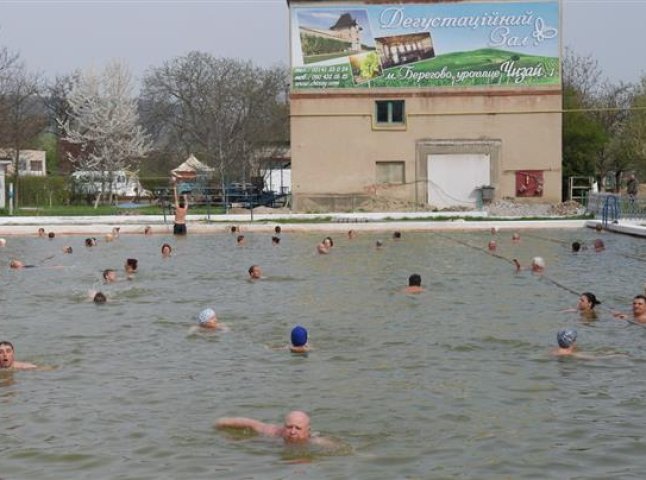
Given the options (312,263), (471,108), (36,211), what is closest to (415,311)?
(312,263)

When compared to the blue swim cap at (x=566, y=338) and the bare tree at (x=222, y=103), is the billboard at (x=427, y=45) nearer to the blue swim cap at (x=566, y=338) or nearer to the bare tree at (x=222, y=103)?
the bare tree at (x=222, y=103)

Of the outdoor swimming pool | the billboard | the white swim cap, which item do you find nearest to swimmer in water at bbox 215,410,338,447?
the outdoor swimming pool

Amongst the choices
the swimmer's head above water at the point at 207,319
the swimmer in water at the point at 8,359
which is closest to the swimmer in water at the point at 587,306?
the swimmer's head above water at the point at 207,319

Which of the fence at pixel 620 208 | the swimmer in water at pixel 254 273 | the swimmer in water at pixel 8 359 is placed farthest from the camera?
the fence at pixel 620 208

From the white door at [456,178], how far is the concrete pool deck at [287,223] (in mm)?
4701

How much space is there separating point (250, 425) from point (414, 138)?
37345mm

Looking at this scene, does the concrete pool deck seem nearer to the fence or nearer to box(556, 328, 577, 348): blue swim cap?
the fence

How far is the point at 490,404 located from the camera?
10.3 metres

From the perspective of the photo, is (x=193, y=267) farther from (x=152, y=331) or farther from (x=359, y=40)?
(x=359, y=40)

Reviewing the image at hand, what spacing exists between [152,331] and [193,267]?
933 cm

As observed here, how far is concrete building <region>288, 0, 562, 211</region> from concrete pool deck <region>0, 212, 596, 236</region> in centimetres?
505

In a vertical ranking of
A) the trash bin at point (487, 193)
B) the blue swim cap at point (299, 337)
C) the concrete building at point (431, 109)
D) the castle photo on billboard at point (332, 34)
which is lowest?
the blue swim cap at point (299, 337)

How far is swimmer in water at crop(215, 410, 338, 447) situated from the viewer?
8.73 meters

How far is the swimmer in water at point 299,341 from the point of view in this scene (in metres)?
13.2
